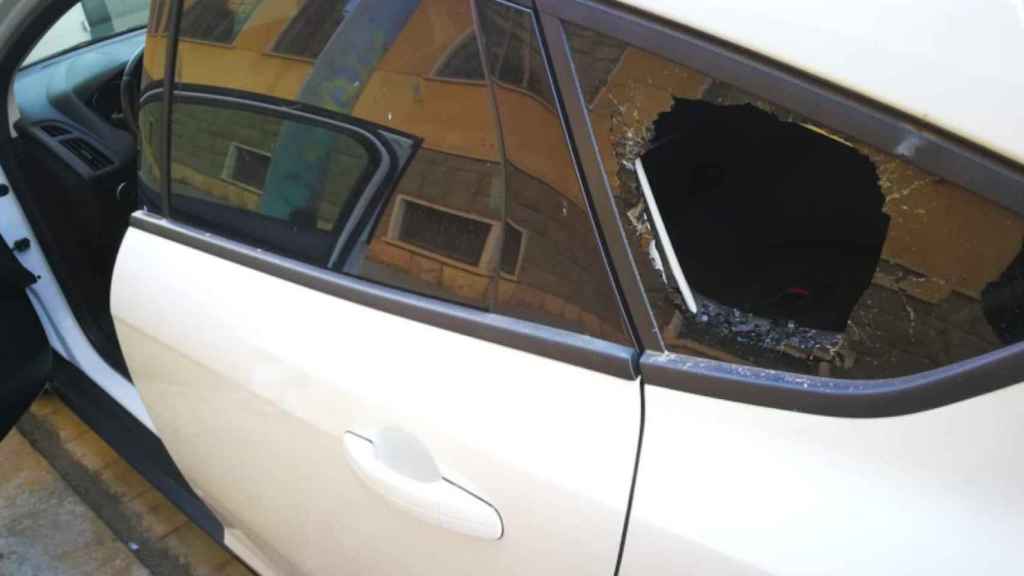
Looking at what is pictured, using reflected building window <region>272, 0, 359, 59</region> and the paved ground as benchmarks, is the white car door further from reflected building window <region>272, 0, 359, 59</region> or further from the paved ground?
the paved ground

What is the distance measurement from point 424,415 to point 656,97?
554 millimetres

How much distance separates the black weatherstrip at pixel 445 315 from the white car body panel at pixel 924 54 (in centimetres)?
41

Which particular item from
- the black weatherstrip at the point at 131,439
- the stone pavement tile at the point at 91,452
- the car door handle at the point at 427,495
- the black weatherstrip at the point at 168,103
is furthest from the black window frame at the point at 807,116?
the stone pavement tile at the point at 91,452

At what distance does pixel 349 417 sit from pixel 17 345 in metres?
1.52

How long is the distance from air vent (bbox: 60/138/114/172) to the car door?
0.94 metres

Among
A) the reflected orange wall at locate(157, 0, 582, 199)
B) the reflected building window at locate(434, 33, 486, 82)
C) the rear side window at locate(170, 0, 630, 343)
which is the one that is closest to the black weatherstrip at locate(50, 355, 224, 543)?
the rear side window at locate(170, 0, 630, 343)

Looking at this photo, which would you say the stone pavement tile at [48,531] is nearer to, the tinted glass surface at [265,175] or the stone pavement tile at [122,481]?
the stone pavement tile at [122,481]

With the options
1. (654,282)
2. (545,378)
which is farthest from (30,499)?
(654,282)

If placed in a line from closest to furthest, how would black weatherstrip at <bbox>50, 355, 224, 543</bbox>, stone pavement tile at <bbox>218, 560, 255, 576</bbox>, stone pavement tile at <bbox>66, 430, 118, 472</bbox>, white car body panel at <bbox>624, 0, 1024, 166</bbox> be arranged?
white car body panel at <bbox>624, 0, 1024, 166</bbox> → black weatherstrip at <bbox>50, 355, 224, 543</bbox> → stone pavement tile at <bbox>218, 560, 255, 576</bbox> → stone pavement tile at <bbox>66, 430, 118, 472</bbox>

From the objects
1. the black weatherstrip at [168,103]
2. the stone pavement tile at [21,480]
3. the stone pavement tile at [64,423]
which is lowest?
the stone pavement tile at [21,480]

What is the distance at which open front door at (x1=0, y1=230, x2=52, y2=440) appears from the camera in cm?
213

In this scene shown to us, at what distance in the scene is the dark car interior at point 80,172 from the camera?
239 centimetres

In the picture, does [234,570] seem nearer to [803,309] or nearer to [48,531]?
[48,531]

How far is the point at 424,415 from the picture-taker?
1.10 meters
